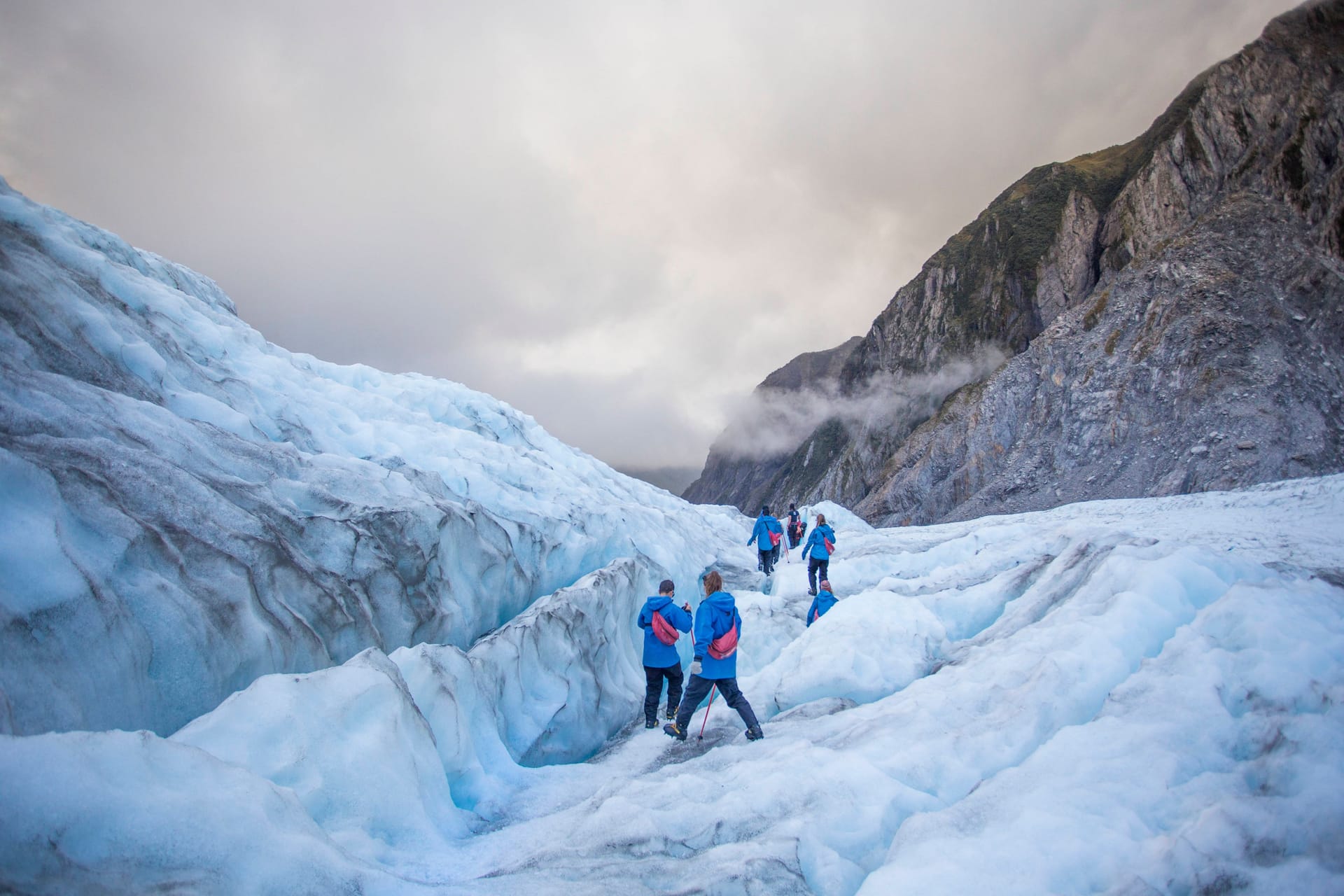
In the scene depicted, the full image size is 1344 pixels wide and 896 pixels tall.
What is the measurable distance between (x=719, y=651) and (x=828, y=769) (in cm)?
164

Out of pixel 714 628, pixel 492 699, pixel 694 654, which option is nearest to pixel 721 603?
pixel 714 628

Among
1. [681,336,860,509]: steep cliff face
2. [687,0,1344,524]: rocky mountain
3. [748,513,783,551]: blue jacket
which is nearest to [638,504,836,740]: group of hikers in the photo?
[748,513,783,551]: blue jacket

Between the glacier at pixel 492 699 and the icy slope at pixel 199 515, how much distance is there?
3 cm

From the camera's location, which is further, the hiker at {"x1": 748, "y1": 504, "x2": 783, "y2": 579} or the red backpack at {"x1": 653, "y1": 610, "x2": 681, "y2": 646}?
the hiker at {"x1": 748, "y1": 504, "x2": 783, "y2": 579}

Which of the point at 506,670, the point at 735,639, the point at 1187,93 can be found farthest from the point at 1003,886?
the point at 1187,93

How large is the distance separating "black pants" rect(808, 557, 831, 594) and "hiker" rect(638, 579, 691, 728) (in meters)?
5.93

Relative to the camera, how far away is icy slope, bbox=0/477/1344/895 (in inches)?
118

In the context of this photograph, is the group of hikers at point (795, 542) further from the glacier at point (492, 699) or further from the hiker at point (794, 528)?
the glacier at point (492, 699)

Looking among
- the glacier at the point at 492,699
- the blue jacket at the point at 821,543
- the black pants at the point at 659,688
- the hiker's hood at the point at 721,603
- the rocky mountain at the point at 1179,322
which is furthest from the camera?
the rocky mountain at the point at 1179,322

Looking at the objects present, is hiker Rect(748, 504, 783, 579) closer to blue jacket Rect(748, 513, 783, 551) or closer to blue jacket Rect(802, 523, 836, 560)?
blue jacket Rect(748, 513, 783, 551)

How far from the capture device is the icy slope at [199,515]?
4.46 meters

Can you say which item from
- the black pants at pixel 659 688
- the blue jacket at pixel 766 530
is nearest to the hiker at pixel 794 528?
the blue jacket at pixel 766 530

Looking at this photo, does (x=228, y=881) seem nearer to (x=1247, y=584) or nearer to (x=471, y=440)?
(x=1247, y=584)

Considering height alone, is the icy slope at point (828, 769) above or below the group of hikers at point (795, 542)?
below
